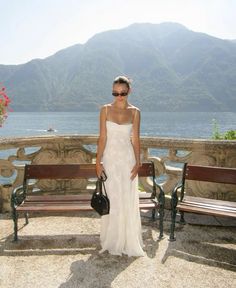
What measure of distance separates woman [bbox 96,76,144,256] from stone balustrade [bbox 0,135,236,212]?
1.66 metres

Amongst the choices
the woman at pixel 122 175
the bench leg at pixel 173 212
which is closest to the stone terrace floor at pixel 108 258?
the bench leg at pixel 173 212

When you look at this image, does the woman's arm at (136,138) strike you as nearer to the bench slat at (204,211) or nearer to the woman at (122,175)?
the woman at (122,175)

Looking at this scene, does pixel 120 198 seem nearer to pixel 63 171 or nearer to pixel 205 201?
pixel 63 171

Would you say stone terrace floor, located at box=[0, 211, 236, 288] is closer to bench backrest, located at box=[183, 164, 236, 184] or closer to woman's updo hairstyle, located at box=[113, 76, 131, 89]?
bench backrest, located at box=[183, 164, 236, 184]

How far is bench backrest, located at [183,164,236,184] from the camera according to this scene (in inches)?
200

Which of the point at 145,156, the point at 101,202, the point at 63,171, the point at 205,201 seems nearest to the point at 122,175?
the point at 101,202

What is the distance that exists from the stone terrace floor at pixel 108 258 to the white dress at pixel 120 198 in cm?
18

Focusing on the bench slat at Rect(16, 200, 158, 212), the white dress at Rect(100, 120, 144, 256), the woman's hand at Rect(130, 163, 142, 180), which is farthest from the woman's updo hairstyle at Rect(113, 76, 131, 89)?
the bench slat at Rect(16, 200, 158, 212)

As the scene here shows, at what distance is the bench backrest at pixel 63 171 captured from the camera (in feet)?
18.1

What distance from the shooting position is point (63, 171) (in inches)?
218

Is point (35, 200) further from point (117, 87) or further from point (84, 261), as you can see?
point (117, 87)

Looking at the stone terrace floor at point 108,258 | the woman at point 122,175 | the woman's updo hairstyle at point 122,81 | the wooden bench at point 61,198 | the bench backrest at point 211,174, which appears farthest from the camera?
the bench backrest at point 211,174

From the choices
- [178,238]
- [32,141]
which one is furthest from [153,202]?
[32,141]

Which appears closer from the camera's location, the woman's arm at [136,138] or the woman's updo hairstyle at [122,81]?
the woman's updo hairstyle at [122,81]
